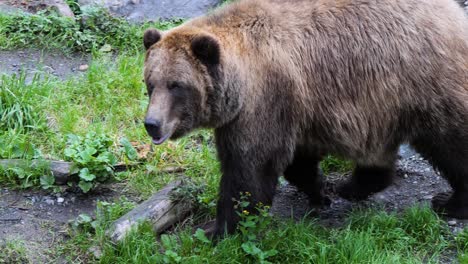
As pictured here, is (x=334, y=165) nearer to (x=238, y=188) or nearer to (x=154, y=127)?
(x=238, y=188)

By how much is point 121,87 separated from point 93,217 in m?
2.37

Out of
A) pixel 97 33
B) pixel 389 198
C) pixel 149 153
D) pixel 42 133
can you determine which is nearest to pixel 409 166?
pixel 389 198

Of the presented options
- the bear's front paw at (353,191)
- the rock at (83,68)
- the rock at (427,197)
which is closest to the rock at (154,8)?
the rock at (83,68)

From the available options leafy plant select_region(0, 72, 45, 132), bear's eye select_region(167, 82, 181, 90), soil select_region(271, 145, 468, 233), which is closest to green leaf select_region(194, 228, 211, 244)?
soil select_region(271, 145, 468, 233)

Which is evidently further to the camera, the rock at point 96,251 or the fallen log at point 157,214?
the fallen log at point 157,214

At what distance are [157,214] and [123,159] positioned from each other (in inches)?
47.6

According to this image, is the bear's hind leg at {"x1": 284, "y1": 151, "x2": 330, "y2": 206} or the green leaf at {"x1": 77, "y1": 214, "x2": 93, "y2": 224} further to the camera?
the bear's hind leg at {"x1": 284, "y1": 151, "x2": 330, "y2": 206}

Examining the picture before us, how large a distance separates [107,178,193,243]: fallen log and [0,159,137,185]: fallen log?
2.63 feet

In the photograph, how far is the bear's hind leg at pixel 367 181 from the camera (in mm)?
7395

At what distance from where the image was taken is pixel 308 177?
284 inches

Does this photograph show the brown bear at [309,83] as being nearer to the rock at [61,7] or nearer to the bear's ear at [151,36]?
the bear's ear at [151,36]

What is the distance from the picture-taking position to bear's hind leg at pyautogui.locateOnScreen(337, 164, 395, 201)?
24.3 feet

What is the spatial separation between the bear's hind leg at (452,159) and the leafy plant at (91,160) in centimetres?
271

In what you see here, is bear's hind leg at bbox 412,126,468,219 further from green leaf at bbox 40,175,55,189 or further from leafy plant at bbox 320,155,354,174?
green leaf at bbox 40,175,55,189
